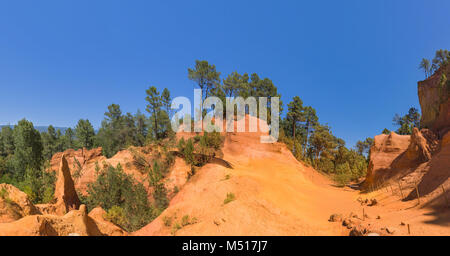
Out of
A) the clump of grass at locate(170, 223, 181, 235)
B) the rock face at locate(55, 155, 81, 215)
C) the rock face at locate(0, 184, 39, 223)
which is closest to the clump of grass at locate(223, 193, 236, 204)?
the clump of grass at locate(170, 223, 181, 235)

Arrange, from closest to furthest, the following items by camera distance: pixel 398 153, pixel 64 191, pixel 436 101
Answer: pixel 64 191
pixel 398 153
pixel 436 101

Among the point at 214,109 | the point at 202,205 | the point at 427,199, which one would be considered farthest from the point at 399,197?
the point at 214,109

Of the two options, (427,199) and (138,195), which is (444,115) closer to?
(427,199)

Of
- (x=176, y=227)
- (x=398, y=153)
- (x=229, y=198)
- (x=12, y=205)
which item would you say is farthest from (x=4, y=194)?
(x=398, y=153)

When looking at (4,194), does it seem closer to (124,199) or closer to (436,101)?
(124,199)

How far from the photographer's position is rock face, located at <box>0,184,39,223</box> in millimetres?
6244

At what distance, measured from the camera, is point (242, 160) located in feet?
76.6

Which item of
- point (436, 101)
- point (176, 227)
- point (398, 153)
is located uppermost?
point (436, 101)

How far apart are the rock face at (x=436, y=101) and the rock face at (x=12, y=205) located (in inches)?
1075

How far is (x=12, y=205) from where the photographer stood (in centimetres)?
652

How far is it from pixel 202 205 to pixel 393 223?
825cm

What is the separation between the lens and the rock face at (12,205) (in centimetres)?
624

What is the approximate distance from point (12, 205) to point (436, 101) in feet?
114
